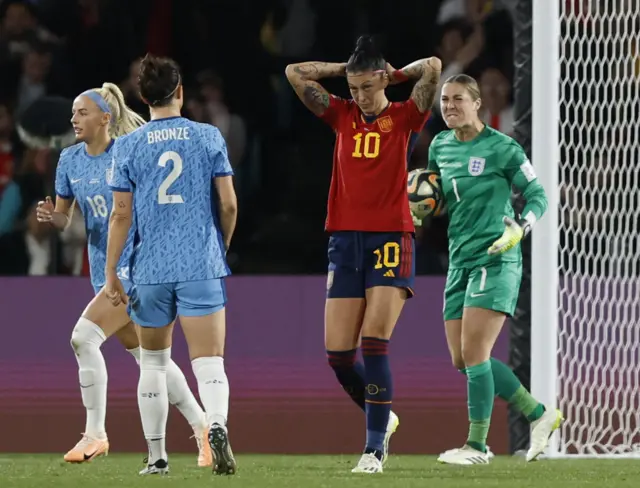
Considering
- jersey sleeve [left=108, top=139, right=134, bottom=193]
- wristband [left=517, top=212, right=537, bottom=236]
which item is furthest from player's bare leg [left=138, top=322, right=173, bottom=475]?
wristband [left=517, top=212, right=537, bottom=236]

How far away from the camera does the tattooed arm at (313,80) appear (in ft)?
23.0

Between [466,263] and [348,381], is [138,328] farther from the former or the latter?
[466,263]

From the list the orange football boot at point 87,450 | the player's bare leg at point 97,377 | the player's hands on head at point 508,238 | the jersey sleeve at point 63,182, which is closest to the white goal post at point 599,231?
the player's hands on head at point 508,238

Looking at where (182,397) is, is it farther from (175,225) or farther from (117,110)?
(117,110)

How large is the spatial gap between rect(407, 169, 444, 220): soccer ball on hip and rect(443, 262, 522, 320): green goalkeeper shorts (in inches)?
12.3

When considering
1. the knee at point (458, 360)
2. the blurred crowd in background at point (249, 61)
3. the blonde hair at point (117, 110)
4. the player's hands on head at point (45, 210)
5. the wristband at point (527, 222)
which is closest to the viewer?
the wristband at point (527, 222)

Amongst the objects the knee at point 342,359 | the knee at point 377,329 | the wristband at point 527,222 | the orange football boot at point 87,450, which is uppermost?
the wristband at point 527,222

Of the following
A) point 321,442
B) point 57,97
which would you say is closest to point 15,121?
point 57,97

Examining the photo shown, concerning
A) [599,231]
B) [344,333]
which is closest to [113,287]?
[344,333]

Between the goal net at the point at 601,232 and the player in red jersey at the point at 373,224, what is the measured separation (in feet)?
7.48

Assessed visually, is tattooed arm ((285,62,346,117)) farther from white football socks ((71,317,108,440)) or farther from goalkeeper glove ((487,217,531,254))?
white football socks ((71,317,108,440))

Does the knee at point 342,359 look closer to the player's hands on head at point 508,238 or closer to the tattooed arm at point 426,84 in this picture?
the player's hands on head at point 508,238

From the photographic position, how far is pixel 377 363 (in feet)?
22.2

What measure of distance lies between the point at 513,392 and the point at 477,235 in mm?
828
